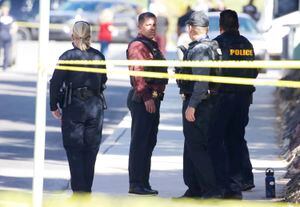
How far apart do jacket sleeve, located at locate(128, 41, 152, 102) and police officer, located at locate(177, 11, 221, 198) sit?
2.18ft

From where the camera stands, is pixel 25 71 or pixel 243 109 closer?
pixel 243 109

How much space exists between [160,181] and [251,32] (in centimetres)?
1957

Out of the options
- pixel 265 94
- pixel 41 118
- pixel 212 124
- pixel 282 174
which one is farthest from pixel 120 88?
pixel 41 118

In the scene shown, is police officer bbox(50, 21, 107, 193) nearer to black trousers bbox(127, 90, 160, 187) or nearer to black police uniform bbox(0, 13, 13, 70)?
black trousers bbox(127, 90, 160, 187)

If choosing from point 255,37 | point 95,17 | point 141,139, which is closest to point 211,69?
point 141,139

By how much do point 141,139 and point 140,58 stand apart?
93 centimetres

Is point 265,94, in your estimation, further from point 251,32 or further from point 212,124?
point 212,124

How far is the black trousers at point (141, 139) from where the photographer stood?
12.3m

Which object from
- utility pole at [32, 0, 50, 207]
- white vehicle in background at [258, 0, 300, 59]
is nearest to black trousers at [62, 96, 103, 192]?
utility pole at [32, 0, 50, 207]

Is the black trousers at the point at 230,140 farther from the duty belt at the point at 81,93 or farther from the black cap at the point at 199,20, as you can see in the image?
the duty belt at the point at 81,93

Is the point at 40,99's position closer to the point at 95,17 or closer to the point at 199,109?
the point at 199,109

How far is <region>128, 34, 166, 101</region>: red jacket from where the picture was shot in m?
12.0

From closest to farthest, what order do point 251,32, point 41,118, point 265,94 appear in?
point 41,118
point 265,94
point 251,32

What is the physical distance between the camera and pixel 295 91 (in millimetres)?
20562
